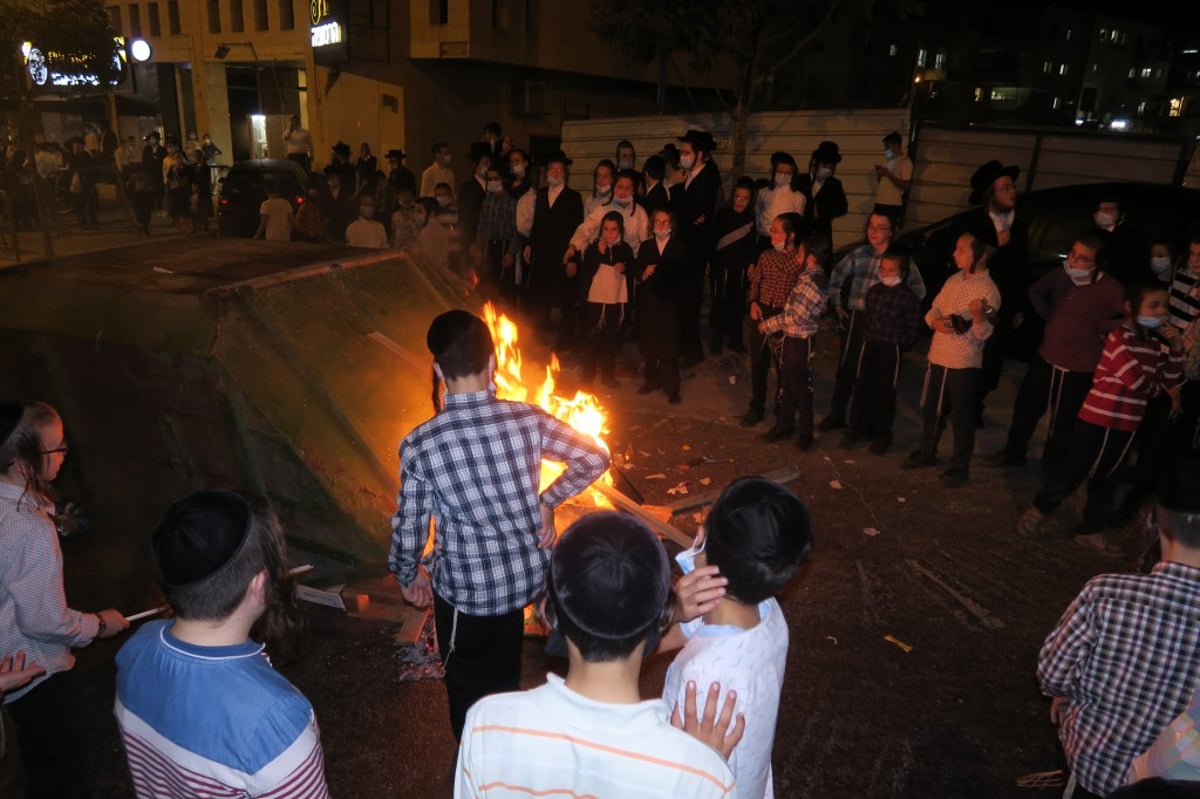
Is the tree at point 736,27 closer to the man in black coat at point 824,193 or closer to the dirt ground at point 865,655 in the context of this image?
the man in black coat at point 824,193

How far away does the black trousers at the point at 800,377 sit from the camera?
23.4 feet

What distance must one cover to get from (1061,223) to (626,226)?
15.4 ft

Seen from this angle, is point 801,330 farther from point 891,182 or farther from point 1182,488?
point 891,182

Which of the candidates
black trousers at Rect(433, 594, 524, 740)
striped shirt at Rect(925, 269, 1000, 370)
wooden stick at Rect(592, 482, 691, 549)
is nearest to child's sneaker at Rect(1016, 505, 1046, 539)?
striped shirt at Rect(925, 269, 1000, 370)

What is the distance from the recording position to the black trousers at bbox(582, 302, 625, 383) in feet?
28.1

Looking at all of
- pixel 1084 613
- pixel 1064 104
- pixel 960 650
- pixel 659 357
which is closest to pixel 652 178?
pixel 659 357

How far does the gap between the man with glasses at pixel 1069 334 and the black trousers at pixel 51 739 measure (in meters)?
6.40

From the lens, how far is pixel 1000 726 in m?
4.00

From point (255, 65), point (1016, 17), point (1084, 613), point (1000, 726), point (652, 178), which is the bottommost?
point (1000, 726)

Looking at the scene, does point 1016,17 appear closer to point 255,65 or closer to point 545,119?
point 545,119

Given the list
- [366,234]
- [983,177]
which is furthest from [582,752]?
[983,177]

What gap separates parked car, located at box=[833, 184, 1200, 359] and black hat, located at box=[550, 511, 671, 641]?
729 cm

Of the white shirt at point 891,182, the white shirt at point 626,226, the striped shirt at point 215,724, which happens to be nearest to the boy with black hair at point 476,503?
the striped shirt at point 215,724

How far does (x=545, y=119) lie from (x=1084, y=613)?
75.3ft
